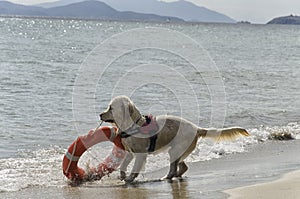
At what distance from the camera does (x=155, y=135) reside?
28.9 ft

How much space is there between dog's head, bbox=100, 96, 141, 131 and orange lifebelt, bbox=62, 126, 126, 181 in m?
0.33

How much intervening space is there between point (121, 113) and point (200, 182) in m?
1.54

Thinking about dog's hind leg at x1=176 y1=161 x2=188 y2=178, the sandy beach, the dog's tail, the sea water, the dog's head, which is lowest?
the sea water

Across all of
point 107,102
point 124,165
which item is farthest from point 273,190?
point 107,102

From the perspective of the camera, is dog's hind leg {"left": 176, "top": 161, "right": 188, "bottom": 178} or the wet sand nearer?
the wet sand

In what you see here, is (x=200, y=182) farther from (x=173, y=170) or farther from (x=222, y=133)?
(x=222, y=133)

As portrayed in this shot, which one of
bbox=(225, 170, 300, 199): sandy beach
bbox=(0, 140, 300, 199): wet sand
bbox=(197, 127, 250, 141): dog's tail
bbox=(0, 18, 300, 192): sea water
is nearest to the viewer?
bbox=(225, 170, 300, 199): sandy beach

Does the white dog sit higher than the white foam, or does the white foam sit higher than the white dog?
the white dog

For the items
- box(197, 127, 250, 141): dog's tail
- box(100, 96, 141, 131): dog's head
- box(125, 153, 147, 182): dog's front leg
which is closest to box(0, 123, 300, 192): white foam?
box(125, 153, 147, 182): dog's front leg

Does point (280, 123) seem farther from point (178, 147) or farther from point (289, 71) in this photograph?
point (289, 71)

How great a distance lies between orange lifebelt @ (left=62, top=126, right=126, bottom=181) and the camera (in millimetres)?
8570

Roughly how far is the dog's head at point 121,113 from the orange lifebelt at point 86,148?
1.08ft

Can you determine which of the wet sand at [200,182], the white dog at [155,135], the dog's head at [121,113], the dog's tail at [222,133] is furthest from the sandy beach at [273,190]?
the dog's head at [121,113]

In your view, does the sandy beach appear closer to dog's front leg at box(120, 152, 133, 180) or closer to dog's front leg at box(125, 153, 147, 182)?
dog's front leg at box(125, 153, 147, 182)
